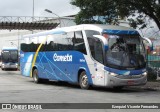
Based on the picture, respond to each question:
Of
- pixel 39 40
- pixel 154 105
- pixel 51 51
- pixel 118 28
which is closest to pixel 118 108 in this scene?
pixel 154 105

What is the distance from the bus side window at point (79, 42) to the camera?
836 inches

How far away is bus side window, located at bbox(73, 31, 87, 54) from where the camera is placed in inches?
836

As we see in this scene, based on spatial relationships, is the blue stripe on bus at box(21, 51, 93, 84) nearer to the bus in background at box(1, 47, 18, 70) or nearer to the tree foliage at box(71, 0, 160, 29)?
the tree foliage at box(71, 0, 160, 29)

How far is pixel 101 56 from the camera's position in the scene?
20.1 m

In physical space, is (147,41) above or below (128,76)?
above

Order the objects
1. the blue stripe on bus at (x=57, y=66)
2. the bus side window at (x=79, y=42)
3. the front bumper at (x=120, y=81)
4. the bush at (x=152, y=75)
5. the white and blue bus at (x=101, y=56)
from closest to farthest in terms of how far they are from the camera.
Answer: the front bumper at (x=120, y=81), the white and blue bus at (x=101, y=56), the bus side window at (x=79, y=42), the blue stripe on bus at (x=57, y=66), the bush at (x=152, y=75)

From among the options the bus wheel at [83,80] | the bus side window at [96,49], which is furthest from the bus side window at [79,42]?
the bus wheel at [83,80]

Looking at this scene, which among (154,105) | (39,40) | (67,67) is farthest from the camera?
(39,40)

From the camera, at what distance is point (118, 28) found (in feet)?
69.1

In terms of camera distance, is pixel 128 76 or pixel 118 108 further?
pixel 128 76

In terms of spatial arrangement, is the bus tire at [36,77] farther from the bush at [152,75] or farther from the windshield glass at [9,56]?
the windshield glass at [9,56]

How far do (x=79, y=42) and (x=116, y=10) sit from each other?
6383mm

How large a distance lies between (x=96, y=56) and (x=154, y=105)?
6.54m

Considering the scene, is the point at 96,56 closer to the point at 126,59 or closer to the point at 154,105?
the point at 126,59
